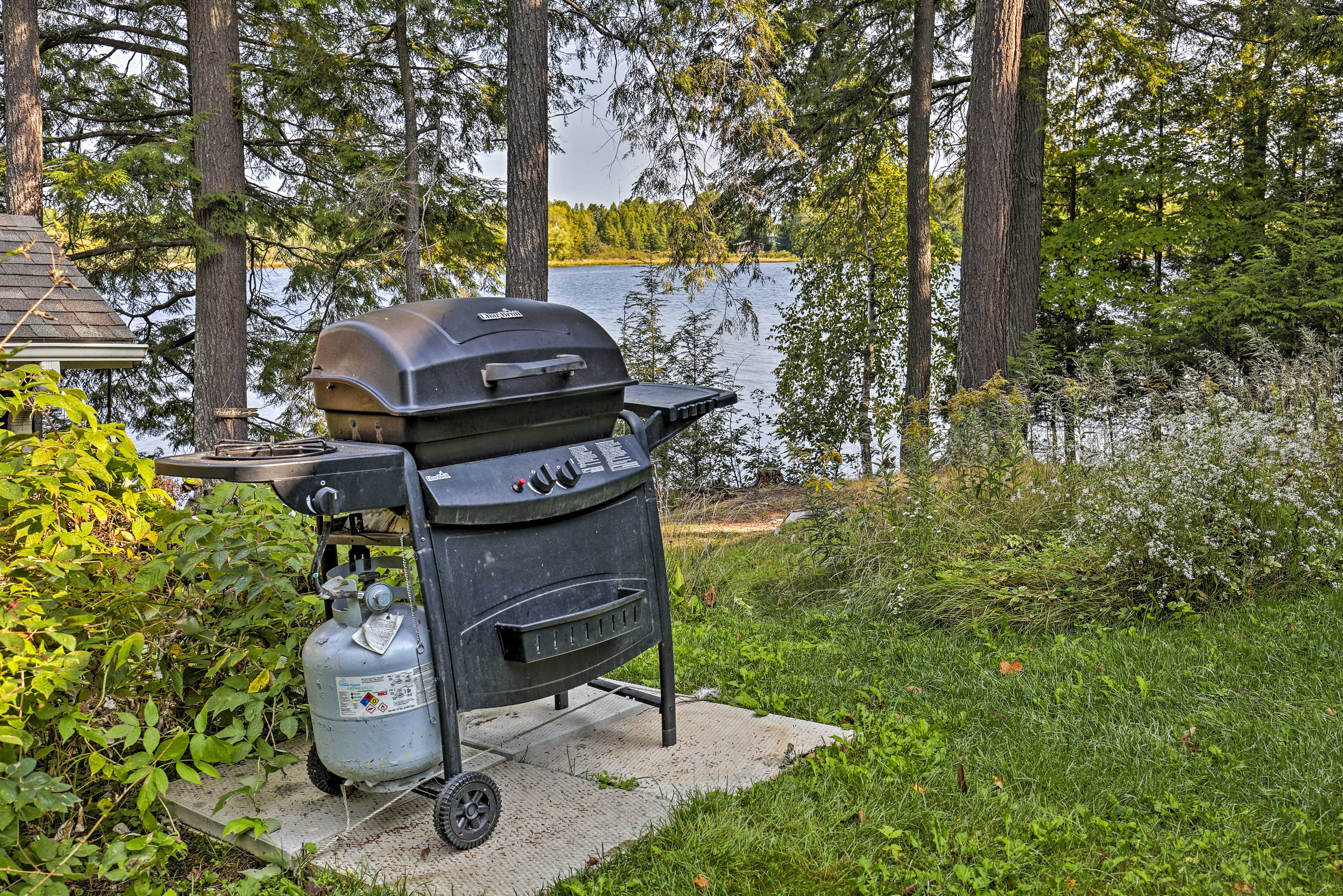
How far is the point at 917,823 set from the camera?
2699 mm

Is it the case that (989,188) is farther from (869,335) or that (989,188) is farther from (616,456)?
(616,456)

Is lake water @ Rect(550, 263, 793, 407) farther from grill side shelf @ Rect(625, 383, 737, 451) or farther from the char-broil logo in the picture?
the char-broil logo

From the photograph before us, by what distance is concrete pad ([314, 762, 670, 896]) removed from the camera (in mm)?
2441

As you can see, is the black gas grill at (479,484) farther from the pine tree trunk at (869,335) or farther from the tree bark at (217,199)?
the pine tree trunk at (869,335)

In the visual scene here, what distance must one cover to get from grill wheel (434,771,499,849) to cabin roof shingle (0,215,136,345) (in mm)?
6697

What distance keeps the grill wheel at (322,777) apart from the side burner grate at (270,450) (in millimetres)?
1020

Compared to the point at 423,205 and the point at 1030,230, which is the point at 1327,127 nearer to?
the point at 1030,230

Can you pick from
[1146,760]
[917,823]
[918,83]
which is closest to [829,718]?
[917,823]

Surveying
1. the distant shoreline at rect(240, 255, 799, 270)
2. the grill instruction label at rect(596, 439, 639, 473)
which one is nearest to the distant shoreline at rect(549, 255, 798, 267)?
the distant shoreline at rect(240, 255, 799, 270)

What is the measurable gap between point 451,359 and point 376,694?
981 millimetres

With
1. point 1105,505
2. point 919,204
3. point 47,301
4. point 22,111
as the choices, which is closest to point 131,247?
point 22,111

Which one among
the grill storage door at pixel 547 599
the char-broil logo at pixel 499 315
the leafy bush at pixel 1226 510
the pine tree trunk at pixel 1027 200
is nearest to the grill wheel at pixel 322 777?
the grill storage door at pixel 547 599

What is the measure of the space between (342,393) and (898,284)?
13.8 meters

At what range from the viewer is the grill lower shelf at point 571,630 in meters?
2.66
